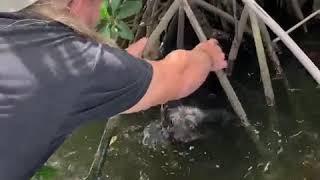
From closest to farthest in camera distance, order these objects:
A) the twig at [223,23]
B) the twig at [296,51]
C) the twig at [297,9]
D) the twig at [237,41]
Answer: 1. the twig at [296,51]
2. the twig at [237,41]
3. the twig at [223,23]
4. the twig at [297,9]

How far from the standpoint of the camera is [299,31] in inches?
152

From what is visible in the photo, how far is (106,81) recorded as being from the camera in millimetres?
1476

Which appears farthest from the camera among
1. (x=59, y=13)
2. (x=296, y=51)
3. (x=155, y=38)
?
(x=155, y=38)

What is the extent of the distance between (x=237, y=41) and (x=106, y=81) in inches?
77.0

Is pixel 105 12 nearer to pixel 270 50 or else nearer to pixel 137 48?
pixel 137 48

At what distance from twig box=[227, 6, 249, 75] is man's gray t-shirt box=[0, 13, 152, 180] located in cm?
175

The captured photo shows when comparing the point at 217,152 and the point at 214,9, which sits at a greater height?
the point at 214,9

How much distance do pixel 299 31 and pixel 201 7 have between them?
0.70m

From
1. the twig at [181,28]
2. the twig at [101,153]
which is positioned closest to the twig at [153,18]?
the twig at [181,28]

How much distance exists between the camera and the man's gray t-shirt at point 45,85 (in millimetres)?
1382

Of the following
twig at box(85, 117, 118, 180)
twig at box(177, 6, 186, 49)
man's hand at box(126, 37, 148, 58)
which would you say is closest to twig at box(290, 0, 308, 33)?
twig at box(177, 6, 186, 49)

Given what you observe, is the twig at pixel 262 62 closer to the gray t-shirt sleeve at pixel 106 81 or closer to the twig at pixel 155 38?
the twig at pixel 155 38

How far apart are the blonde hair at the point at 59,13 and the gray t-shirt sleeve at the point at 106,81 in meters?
0.08

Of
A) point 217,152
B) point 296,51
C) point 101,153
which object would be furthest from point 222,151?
point 296,51
